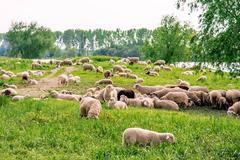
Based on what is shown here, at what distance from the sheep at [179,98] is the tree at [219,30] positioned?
178 cm

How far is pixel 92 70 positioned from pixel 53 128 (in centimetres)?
2479

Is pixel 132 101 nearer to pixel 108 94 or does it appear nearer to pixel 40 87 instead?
pixel 108 94

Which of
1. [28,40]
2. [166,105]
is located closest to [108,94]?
[166,105]

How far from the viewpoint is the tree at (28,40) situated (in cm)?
10000

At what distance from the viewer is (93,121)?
38.8ft

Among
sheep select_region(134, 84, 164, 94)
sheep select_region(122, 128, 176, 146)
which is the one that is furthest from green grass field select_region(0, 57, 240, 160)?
sheep select_region(134, 84, 164, 94)

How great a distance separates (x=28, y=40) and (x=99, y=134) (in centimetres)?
9190

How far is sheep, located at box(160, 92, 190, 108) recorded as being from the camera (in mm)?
18219

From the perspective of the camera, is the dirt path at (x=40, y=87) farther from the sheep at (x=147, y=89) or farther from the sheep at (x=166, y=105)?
the sheep at (x=166, y=105)

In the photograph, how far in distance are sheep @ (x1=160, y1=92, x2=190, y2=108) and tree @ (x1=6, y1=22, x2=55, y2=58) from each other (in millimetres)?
83988

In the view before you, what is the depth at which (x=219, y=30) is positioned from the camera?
16844mm

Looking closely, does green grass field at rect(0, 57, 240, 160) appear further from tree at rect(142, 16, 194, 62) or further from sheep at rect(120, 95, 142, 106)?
tree at rect(142, 16, 194, 62)

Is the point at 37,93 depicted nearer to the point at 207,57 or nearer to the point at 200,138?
the point at 207,57

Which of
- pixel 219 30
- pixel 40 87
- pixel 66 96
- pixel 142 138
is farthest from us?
pixel 40 87
